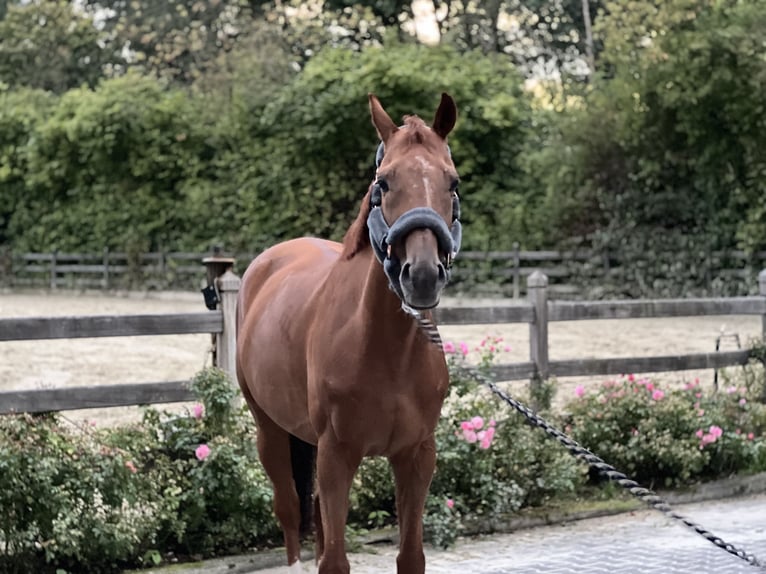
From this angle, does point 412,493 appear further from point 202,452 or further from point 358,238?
point 202,452

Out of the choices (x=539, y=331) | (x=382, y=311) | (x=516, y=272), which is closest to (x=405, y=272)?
(x=382, y=311)

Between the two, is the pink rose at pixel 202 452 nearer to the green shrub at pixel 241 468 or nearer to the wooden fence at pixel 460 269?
the green shrub at pixel 241 468

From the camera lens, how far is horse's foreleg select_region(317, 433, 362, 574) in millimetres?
3439

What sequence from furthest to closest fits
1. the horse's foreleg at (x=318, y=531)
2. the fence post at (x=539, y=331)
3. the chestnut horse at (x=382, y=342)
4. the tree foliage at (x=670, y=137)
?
A: 1. the tree foliage at (x=670, y=137)
2. the fence post at (x=539, y=331)
3. the horse's foreleg at (x=318, y=531)
4. the chestnut horse at (x=382, y=342)

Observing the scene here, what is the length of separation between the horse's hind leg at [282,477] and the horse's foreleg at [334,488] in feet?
3.55

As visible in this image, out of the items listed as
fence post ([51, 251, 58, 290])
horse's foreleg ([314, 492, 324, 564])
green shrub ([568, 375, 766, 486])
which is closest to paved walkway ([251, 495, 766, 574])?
green shrub ([568, 375, 766, 486])

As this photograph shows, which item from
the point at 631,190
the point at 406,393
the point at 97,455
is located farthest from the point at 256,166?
the point at 406,393

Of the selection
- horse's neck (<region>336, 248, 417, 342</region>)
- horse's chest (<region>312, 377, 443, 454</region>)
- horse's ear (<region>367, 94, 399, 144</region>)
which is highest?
horse's ear (<region>367, 94, 399, 144</region>)

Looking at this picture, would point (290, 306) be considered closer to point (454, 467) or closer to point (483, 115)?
point (454, 467)

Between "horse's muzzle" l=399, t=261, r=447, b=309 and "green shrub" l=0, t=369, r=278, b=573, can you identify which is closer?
"horse's muzzle" l=399, t=261, r=447, b=309

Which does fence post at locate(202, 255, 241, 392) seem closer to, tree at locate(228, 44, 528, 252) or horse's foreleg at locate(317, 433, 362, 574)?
horse's foreleg at locate(317, 433, 362, 574)

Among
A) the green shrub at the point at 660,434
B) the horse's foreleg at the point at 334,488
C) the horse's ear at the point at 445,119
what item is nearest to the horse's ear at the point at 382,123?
the horse's ear at the point at 445,119

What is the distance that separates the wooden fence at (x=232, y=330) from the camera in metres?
5.38

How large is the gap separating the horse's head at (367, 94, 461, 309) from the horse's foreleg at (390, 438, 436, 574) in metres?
Answer: 0.76
